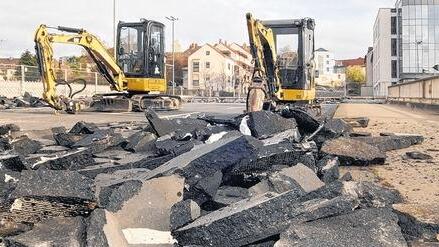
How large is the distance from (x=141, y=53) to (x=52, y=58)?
374 centimetres

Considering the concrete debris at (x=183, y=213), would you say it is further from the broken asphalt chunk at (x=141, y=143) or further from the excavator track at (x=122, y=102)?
the excavator track at (x=122, y=102)

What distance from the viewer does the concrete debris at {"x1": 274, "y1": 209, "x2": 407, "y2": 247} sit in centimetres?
308

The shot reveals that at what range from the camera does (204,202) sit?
406 cm

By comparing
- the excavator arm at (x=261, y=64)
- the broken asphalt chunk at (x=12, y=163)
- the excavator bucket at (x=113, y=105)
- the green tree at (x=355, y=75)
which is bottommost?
the broken asphalt chunk at (x=12, y=163)

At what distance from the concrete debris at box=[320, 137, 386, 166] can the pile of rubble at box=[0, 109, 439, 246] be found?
0.49 metres

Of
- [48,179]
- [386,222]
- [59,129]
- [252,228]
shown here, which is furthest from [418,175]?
[59,129]

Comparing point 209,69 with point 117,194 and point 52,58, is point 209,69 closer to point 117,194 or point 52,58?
point 52,58

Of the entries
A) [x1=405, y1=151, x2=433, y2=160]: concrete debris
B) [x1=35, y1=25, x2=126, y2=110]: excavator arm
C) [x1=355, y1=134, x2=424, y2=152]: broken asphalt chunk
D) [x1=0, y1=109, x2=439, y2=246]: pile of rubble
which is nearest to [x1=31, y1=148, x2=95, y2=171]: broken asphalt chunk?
[x1=0, y1=109, x2=439, y2=246]: pile of rubble

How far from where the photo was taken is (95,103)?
64.8ft

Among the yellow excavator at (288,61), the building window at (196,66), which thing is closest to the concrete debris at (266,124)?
the yellow excavator at (288,61)

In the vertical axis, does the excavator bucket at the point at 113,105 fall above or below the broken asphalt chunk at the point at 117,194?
above

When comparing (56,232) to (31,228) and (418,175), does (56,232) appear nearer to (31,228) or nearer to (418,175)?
(31,228)

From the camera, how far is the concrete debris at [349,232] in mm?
3082

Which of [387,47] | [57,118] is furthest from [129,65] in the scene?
[387,47]
